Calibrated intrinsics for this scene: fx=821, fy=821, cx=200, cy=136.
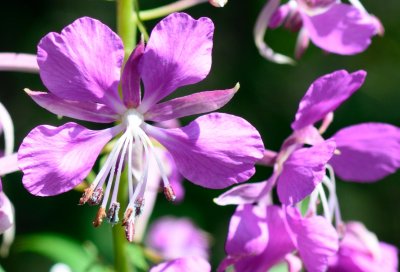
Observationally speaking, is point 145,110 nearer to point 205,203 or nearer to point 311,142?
point 311,142

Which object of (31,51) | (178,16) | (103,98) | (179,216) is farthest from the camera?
(31,51)

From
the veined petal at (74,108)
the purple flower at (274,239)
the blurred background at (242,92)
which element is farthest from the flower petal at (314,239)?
the blurred background at (242,92)

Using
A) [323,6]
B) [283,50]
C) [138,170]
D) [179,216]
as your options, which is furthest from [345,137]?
[283,50]

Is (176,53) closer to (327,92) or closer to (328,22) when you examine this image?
(327,92)

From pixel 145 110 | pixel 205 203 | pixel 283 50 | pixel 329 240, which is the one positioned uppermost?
pixel 145 110

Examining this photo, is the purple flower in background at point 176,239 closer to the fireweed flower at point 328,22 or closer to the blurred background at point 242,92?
the blurred background at point 242,92

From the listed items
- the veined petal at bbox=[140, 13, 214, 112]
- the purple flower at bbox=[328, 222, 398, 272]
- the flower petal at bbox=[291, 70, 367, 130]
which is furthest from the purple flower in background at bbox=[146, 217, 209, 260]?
the veined petal at bbox=[140, 13, 214, 112]

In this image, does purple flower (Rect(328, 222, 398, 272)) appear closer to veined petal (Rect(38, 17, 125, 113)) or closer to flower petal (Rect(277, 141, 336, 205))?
flower petal (Rect(277, 141, 336, 205))
